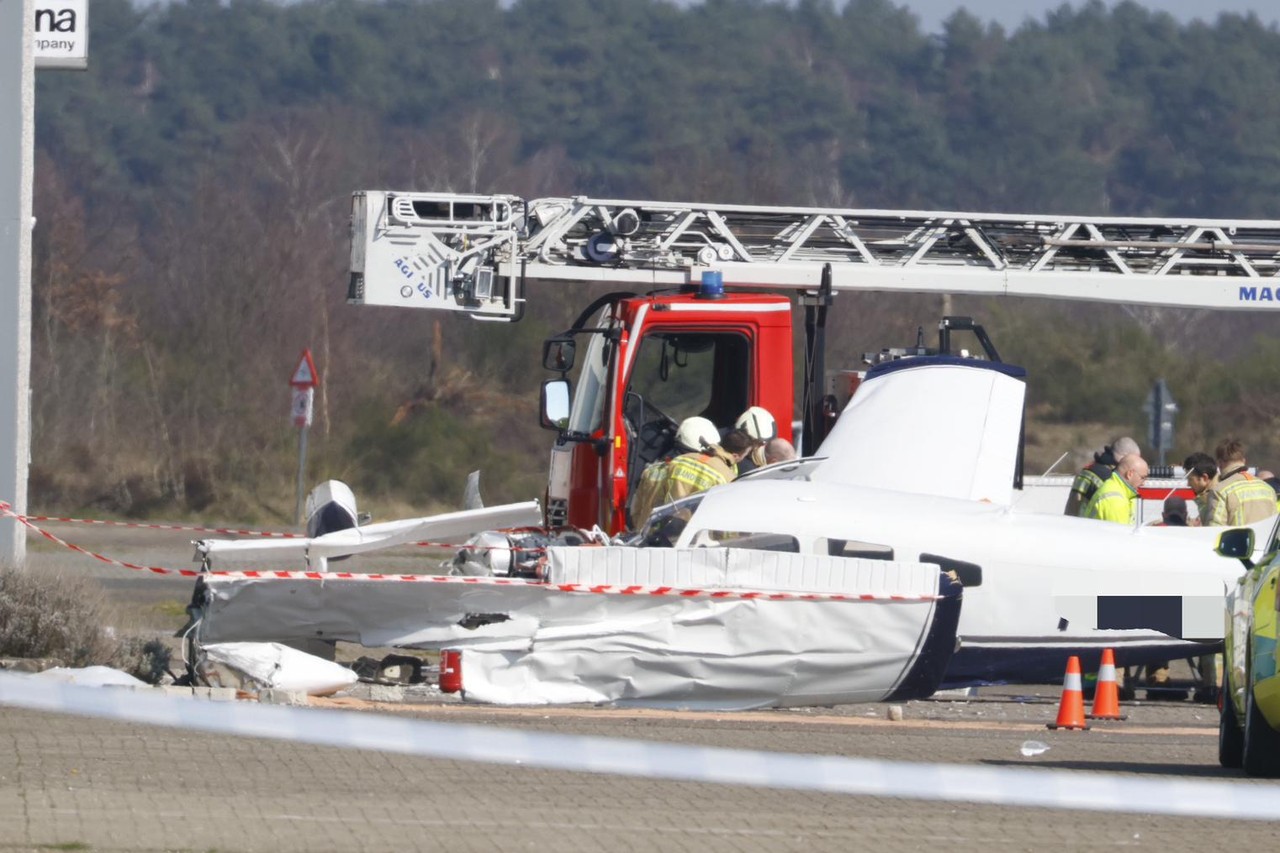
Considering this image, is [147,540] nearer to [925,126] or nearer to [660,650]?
[660,650]

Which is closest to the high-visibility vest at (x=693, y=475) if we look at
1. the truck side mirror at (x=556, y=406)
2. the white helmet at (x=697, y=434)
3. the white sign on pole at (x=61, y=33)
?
the white helmet at (x=697, y=434)

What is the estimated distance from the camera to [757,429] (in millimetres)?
13820

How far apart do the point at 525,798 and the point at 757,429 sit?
5.88 metres

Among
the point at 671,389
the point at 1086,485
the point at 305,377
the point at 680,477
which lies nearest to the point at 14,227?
the point at 671,389

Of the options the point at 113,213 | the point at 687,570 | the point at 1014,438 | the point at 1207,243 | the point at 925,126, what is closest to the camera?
the point at 687,570

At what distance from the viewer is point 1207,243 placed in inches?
611

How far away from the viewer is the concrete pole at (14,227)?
14.5 m

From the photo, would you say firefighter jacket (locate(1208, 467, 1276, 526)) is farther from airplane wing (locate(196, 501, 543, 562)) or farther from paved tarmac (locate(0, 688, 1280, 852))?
airplane wing (locate(196, 501, 543, 562))

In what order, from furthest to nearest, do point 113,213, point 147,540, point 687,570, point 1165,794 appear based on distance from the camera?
point 113,213
point 147,540
point 687,570
point 1165,794

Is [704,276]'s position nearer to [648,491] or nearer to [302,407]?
[648,491]

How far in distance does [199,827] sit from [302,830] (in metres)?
0.36

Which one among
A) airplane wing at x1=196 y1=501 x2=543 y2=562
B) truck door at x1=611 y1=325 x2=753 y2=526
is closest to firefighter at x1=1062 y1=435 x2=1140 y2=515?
truck door at x1=611 y1=325 x2=753 y2=526

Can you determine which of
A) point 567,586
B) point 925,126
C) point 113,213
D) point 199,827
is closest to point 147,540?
point 567,586

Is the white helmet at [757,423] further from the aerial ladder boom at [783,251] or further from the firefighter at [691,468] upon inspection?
the aerial ladder boom at [783,251]
